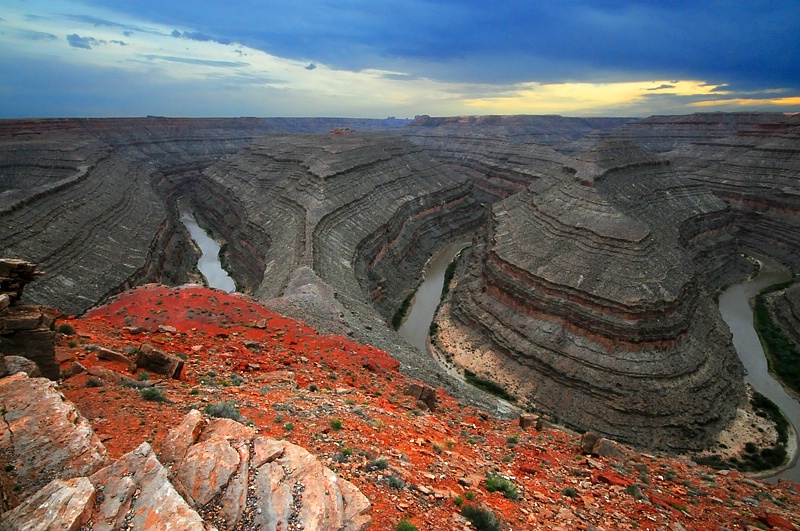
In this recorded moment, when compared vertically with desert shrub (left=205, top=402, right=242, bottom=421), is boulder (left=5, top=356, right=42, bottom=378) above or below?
above

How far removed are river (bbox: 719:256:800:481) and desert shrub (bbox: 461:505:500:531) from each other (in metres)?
24.3

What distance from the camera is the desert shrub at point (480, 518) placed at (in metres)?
8.03

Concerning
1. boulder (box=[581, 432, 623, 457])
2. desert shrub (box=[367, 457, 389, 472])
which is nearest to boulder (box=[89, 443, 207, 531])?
desert shrub (box=[367, 457, 389, 472])

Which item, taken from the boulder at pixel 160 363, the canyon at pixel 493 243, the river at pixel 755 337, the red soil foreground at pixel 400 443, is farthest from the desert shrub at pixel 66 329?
the river at pixel 755 337

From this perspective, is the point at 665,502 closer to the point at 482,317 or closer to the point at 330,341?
the point at 330,341

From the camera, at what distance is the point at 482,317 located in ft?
117

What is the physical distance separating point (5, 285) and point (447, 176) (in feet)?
221

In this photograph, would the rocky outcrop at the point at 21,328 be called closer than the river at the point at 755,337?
Yes

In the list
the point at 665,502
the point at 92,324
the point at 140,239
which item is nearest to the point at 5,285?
the point at 92,324

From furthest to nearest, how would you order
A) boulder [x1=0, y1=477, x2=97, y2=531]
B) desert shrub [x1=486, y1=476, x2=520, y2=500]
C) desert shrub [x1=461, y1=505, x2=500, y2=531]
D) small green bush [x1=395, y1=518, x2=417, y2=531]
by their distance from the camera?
desert shrub [x1=486, y1=476, x2=520, y2=500] < desert shrub [x1=461, y1=505, x2=500, y2=531] < small green bush [x1=395, y1=518, x2=417, y2=531] < boulder [x1=0, y1=477, x2=97, y2=531]

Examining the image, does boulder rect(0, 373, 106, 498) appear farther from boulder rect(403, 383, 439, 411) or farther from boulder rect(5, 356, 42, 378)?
boulder rect(403, 383, 439, 411)

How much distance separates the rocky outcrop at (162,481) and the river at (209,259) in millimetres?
37270

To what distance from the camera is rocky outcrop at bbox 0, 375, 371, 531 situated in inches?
238

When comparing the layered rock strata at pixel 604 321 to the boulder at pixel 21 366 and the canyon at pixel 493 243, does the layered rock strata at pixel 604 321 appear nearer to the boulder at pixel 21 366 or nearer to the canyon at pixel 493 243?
the canyon at pixel 493 243
